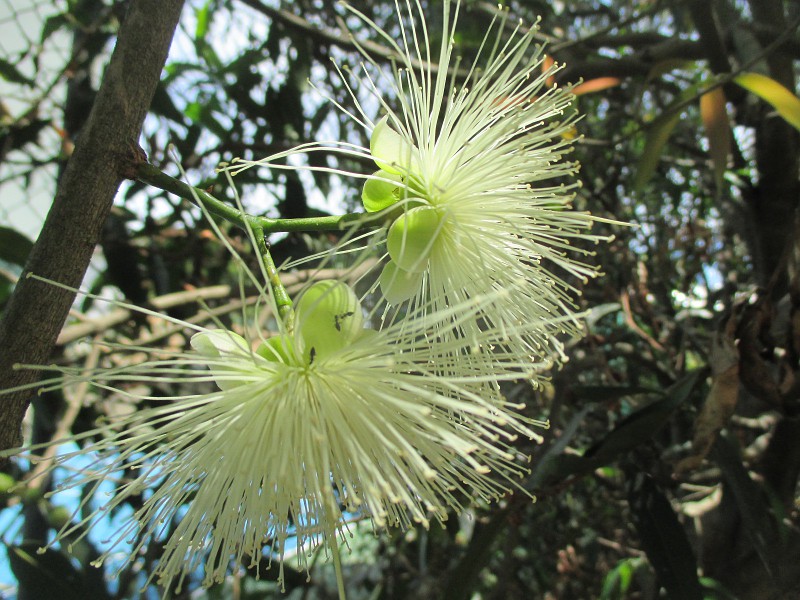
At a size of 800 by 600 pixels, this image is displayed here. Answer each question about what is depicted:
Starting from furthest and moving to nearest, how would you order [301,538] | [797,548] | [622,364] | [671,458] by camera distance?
[622,364] → [671,458] → [797,548] → [301,538]

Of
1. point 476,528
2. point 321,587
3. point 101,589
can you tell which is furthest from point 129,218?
point 476,528

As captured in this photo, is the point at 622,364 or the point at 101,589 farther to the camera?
the point at 622,364

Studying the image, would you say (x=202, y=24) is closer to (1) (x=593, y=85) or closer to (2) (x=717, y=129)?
(1) (x=593, y=85)

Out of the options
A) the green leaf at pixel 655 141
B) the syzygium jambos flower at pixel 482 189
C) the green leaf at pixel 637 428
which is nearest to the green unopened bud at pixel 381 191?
the syzygium jambos flower at pixel 482 189

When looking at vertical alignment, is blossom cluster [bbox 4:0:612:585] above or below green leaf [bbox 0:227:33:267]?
below

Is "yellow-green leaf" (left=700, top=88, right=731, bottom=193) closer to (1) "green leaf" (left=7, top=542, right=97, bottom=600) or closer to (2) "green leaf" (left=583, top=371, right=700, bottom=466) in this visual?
(2) "green leaf" (left=583, top=371, right=700, bottom=466)

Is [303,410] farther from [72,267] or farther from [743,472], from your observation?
[743,472]

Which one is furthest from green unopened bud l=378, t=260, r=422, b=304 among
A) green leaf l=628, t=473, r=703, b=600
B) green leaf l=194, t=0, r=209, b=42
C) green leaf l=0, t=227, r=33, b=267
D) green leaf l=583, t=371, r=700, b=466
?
green leaf l=194, t=0, r=209, b=42
